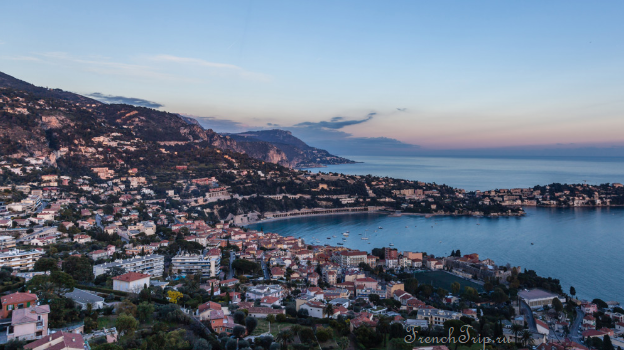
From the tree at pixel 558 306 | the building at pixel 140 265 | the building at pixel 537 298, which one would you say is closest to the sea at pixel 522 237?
the building at pixel 537 298

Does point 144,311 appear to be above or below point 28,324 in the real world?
below

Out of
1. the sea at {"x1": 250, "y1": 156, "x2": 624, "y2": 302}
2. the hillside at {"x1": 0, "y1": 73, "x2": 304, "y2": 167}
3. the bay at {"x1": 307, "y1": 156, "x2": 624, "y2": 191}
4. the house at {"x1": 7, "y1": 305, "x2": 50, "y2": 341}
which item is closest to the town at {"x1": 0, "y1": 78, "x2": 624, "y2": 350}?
the house at {"x1": 7, "y1": 305, "x2": 50, "y2": 341}

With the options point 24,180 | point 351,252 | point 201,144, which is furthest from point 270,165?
point 351,252

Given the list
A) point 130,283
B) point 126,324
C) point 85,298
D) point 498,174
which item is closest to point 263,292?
point 130,283

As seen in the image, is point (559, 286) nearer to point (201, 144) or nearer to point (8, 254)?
point (8, 254)

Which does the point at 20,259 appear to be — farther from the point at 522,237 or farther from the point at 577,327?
the point at 522,237

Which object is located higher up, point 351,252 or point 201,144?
point 201,144
